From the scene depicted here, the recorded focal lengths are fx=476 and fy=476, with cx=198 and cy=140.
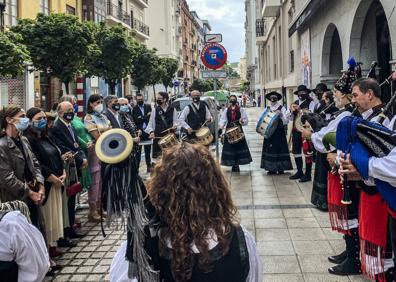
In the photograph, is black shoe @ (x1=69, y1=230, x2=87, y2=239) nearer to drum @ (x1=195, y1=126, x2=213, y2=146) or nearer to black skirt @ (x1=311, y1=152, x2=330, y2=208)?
black skirt @ (x1=311, y1=152, x2=330, y2=208)

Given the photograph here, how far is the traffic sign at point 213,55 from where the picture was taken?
11.4 meters

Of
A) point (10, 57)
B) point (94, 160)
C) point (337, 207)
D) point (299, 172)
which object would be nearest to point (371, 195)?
point (337, 207)


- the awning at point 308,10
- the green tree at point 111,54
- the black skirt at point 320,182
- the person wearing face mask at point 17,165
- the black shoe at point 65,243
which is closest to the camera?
the person wearing face mask at point 17,165

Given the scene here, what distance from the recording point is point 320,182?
7.10 metres

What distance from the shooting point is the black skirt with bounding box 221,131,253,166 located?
1104 cm

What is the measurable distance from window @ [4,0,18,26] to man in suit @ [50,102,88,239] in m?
15.4

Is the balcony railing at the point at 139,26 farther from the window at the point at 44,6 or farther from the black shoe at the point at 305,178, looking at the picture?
the black shoe at the point at 305,178

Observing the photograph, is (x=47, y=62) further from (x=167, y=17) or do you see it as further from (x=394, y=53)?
(x=167, y=17)

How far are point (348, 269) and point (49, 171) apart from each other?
3.48 metres

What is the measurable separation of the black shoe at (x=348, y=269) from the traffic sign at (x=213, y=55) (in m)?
7.36

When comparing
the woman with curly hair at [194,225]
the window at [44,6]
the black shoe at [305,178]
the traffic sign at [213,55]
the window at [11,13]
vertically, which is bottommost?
the black shoe at [305,178]

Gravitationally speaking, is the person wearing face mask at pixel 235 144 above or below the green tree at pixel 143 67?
below

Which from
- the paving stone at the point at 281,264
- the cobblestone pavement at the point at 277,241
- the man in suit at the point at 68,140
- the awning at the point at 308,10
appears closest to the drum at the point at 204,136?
the cobblestone pavement at the point at 277,241

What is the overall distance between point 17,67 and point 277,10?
20.5m
